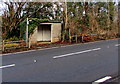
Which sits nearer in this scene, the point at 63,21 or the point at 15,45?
the point at 15,45

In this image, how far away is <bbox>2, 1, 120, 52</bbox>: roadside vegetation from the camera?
55.4 feet

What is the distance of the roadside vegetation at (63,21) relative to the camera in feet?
55.4

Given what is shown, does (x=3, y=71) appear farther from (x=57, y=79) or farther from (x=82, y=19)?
(x=82, y=19)

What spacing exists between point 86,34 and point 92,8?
6384mm

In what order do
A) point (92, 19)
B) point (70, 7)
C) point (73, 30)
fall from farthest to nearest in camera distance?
point (70, 7) → point (92, 19) → point (73, 30)

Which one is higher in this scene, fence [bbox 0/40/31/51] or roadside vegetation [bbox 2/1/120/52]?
roadside vegetation [bbox 2/1/120/52]

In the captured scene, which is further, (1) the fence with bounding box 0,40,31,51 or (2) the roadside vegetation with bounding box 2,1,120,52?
(2) the roadside vegetation with bounding box 2,1,120,52

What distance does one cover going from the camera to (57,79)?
5.22 meters

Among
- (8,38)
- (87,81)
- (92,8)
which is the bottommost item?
(87,81)

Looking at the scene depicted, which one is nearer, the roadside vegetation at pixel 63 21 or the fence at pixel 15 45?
the fence at pixel 15 45

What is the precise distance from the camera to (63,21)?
18.2m

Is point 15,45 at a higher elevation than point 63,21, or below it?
below

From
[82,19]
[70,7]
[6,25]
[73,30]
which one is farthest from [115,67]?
[70,7]

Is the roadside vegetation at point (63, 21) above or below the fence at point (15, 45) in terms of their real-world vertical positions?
above
